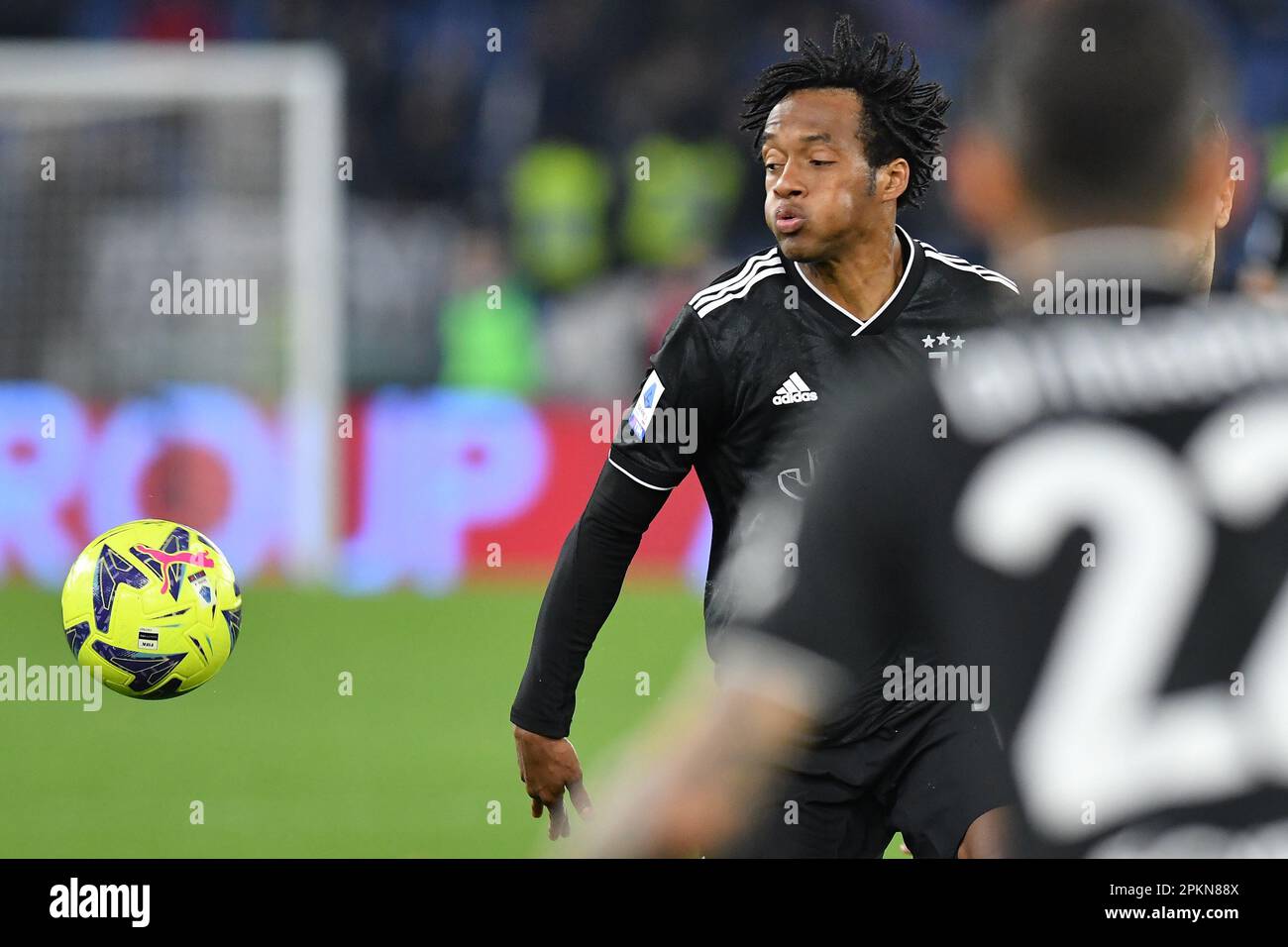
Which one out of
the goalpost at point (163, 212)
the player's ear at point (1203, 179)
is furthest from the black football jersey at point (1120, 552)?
the goalpost at point (163, 212)

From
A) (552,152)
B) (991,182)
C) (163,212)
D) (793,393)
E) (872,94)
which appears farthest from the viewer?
(552,152)

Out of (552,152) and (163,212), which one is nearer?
(163,212)

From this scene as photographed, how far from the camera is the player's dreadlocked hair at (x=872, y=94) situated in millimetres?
4977

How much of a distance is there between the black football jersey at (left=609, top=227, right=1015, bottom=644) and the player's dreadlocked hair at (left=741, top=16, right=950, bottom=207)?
319 mm

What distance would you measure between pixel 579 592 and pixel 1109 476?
2799 millimetres

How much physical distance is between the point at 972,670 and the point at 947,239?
15.7 metres

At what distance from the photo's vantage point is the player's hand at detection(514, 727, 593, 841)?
189 inches

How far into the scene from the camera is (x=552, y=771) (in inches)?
189

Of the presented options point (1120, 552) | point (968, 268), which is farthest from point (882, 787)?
point (1120, 552)

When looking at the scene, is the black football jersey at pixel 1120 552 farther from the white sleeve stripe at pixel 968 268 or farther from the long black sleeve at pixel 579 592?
the white sleeve stripe at pixel 968 268

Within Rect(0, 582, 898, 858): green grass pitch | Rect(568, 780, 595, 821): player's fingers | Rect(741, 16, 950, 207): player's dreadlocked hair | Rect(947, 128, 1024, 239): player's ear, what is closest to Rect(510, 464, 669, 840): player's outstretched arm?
Rect(568, 780, 595, 821): player's fingers

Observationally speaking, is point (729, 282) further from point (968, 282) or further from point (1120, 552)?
point (1120, 552)

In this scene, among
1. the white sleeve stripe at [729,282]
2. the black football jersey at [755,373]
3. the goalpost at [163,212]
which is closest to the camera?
the black football jersey at [755,373]

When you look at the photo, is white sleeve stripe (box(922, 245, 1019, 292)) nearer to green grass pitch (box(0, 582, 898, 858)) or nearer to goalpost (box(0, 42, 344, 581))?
green grass pitch (box(0, 582, 898, 858))
